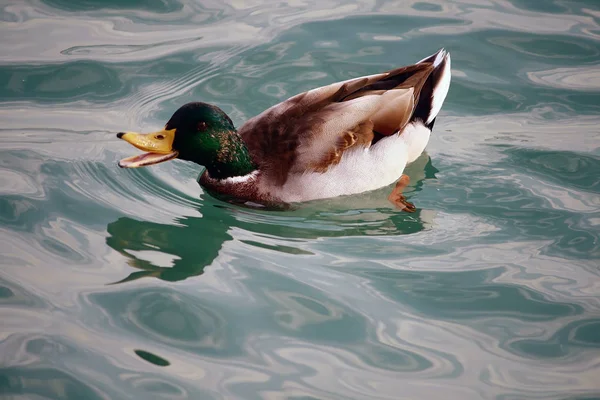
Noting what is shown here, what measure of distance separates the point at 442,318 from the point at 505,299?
0.52 m

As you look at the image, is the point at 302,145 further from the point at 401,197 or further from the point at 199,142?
the point at 401,197

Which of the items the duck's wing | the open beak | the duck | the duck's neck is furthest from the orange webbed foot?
the open beak

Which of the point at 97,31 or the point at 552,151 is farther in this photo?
the point at 97,31

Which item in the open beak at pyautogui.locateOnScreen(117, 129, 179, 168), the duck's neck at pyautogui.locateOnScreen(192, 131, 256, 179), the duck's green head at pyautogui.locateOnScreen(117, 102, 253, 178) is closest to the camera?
the open beak at pyautogui.locateOnScreen(117, 129, 179, 168)

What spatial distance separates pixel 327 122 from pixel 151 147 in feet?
4.52

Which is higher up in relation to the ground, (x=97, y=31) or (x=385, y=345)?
(x=97, y=31)

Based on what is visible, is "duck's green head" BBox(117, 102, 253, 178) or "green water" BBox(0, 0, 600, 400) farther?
"duck's green head" BBox(117, 102, 253, 178)

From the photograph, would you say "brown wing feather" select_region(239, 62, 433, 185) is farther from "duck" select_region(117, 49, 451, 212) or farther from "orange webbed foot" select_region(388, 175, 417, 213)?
"orange webbed foot" select_region(388, 175, 417, 213)

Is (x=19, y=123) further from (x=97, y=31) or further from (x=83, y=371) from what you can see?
(x=83, y=371)

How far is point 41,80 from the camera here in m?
8.08

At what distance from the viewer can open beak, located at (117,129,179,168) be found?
6.14 m

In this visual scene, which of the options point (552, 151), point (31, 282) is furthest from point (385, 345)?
point (552, 151)

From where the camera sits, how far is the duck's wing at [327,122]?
258 inches

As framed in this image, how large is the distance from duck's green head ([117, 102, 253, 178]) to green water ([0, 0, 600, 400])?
1.06ft
